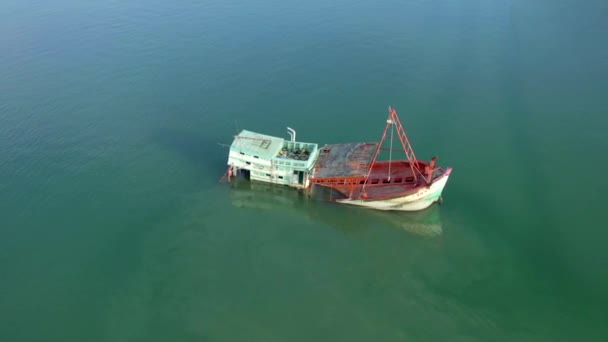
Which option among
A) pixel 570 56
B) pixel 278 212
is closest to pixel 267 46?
pixel 278 212

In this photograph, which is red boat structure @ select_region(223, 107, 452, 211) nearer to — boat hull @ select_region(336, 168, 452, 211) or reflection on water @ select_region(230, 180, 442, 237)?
boat hull @ select_region(336, 168, 452, 211)

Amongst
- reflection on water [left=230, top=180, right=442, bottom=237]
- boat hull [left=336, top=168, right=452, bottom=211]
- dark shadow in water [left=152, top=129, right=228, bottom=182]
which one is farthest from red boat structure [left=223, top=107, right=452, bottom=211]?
dark shadow in water [left=152, top=129, right=228, bottom=182]

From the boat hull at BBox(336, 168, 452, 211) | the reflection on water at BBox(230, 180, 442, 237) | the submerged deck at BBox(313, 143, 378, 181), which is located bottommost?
the reflection on water at BBox(230, 180, 442, 237)

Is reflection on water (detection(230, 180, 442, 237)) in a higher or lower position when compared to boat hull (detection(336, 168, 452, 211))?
lower

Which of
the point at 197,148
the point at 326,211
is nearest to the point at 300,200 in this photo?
the point at 326,211

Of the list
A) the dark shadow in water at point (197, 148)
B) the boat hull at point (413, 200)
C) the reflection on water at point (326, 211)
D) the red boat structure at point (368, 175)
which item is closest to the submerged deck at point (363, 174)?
the red boat structure at point (368, 175)

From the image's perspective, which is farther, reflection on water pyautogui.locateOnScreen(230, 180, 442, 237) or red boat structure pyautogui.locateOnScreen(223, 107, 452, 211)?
reflection on water pyautogui.locateOnScreen(230, 180, 442, 237)
